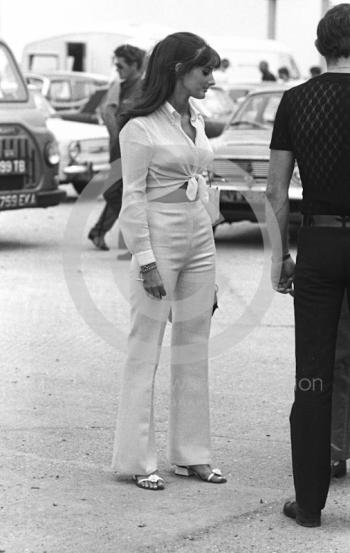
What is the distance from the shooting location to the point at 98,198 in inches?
696

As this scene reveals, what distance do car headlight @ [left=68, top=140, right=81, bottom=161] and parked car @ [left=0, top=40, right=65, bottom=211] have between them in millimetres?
3512

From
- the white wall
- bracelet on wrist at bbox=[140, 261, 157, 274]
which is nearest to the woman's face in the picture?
bracelet on wrist at bbox=[140, 261, 157, 274]

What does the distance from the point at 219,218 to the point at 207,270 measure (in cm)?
32

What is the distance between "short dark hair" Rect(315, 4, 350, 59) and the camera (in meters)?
4.65

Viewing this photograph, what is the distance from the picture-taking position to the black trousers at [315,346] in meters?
4.71

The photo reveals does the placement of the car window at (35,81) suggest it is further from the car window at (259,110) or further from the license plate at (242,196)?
the license plate at (242,196)

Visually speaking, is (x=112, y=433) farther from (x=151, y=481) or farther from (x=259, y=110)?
(x=259, y=110)

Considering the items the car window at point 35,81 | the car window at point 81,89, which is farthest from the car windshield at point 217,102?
the car window at point 35,81

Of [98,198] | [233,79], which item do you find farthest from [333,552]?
[233,79]

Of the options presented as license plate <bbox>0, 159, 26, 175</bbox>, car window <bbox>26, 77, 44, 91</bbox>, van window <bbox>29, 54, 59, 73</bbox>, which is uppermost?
license plate <bbox>0, 159, 26, 175</bbox>

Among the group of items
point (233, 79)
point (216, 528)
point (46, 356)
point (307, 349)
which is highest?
point (307, 349)

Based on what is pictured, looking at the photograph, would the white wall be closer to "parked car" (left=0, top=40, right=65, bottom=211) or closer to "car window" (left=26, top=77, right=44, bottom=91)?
"car window" (left=26, top=77, right=44, bottom=91)

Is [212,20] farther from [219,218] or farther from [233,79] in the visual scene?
[219,218]

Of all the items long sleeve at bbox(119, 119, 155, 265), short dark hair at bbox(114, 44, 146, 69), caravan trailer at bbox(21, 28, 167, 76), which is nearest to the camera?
long sleeve at bbox(119, 119, 155, 265)
